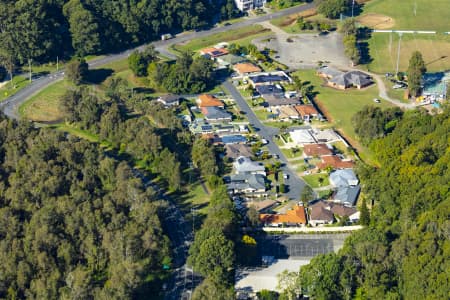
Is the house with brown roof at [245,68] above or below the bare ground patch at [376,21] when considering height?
below

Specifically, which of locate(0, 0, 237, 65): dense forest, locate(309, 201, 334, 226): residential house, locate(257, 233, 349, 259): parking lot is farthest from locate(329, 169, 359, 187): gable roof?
locate(0, 0, 237, 65): dense forest

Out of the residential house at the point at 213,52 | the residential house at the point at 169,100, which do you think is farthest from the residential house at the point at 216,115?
the residential house at the point at 213,52

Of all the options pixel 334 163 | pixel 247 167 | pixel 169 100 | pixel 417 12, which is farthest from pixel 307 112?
pixel 417 12

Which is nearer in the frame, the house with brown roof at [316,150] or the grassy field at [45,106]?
the house with brown roof at [316,150]

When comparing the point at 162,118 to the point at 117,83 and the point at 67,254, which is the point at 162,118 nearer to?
the point at 117,83

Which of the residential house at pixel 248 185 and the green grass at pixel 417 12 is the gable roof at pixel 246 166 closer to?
the residential house at pixel 248 185

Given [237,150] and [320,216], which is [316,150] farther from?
[320,216]

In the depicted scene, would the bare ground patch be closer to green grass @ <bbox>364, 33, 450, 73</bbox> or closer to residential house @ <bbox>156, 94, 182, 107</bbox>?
green grass @ <bbox>364, 33, 450, 73</bbox>

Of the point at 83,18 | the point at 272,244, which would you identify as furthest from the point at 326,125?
the point at 83,18
